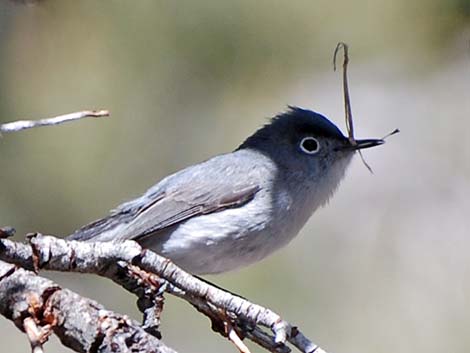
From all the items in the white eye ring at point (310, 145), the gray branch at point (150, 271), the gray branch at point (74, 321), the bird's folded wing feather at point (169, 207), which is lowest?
the gray branch at point (74, 321)

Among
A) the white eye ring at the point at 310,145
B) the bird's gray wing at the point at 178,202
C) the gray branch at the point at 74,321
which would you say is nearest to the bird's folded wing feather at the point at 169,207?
the bird's gray wing at the point at 178,202

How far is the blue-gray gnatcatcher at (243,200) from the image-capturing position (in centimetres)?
233

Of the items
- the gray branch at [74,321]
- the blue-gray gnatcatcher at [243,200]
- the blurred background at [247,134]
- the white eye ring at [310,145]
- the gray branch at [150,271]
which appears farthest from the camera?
the blurred background at [247,134]

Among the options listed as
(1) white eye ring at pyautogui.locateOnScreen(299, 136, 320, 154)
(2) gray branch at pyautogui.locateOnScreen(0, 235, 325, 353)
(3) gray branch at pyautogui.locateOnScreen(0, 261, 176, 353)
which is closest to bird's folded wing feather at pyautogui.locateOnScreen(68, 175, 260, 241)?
(1) white eye ring at pyautogui.locateOnScreen(299, 136, 320, 154)

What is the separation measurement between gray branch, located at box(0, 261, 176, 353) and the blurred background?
5.43 feet

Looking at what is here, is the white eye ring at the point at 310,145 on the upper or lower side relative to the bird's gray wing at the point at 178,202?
upper

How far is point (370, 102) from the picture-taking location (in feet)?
13.0

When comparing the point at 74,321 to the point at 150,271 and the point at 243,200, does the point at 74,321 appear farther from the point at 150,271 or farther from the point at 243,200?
the point at 243,200

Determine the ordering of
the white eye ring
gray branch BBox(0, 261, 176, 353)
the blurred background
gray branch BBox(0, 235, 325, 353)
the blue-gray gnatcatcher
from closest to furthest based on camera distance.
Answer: gray branch BBox(0, 261, 176, 353), gray branch BBox(0, 235, 325, 353), the blue-gray gnatcatcher, the white eye ring, the blurred background

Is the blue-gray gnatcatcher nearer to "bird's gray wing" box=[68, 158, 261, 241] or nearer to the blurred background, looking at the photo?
"bird's gray wing" box=[68, 158, 261, 241]

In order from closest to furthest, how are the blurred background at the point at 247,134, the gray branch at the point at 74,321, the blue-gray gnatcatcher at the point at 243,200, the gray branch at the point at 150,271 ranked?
the gray branch at the point at 74,321
the gray branch at the point at 150,271
the blue-gray gnatcatcher at the point at 243,200
the blurred background at the point at 247,134

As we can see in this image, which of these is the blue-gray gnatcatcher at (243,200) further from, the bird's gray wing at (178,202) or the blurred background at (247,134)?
the blurred background at (247,134)

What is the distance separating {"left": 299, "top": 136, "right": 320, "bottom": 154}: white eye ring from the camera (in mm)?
2723

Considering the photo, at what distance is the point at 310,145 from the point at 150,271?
1503mm
